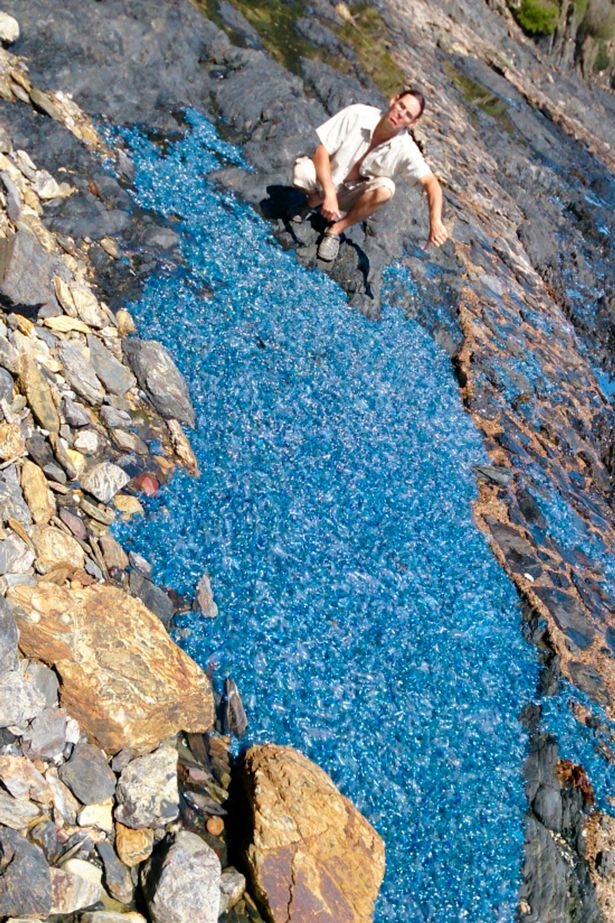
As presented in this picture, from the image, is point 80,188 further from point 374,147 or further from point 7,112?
point 374,147

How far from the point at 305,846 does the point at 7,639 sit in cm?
155

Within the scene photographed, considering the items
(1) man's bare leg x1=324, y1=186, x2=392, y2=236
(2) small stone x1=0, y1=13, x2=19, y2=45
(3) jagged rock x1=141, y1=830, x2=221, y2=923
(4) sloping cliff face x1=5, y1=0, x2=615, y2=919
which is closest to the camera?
(3) jagged rock x1=141, y1=830, x2=221, y2=923

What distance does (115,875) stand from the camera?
9.65ft

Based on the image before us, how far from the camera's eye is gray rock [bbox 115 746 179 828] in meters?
3.12

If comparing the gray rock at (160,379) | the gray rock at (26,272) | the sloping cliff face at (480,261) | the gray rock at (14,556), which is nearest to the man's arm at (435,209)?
the sloping cliff face at (480,261)

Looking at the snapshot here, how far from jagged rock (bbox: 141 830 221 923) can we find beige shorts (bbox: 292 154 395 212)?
17.1 ft

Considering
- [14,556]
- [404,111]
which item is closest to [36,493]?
[14,556]

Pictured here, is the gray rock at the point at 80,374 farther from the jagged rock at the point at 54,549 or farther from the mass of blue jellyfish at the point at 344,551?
the jagged rock at the point at 54,549

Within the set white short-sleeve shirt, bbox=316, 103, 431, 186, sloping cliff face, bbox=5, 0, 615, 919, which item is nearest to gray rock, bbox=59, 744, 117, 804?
sloping cliff face, bbox=5, 0, 615, 919

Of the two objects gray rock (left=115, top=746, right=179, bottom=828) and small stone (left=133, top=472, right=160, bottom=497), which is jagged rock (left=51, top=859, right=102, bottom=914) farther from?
small stone (left=133, top=472, right=160, bottom=497)

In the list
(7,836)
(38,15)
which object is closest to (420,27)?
(38,15)

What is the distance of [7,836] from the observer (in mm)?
2713

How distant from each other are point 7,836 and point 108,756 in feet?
2.01

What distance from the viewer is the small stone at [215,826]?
333cm
